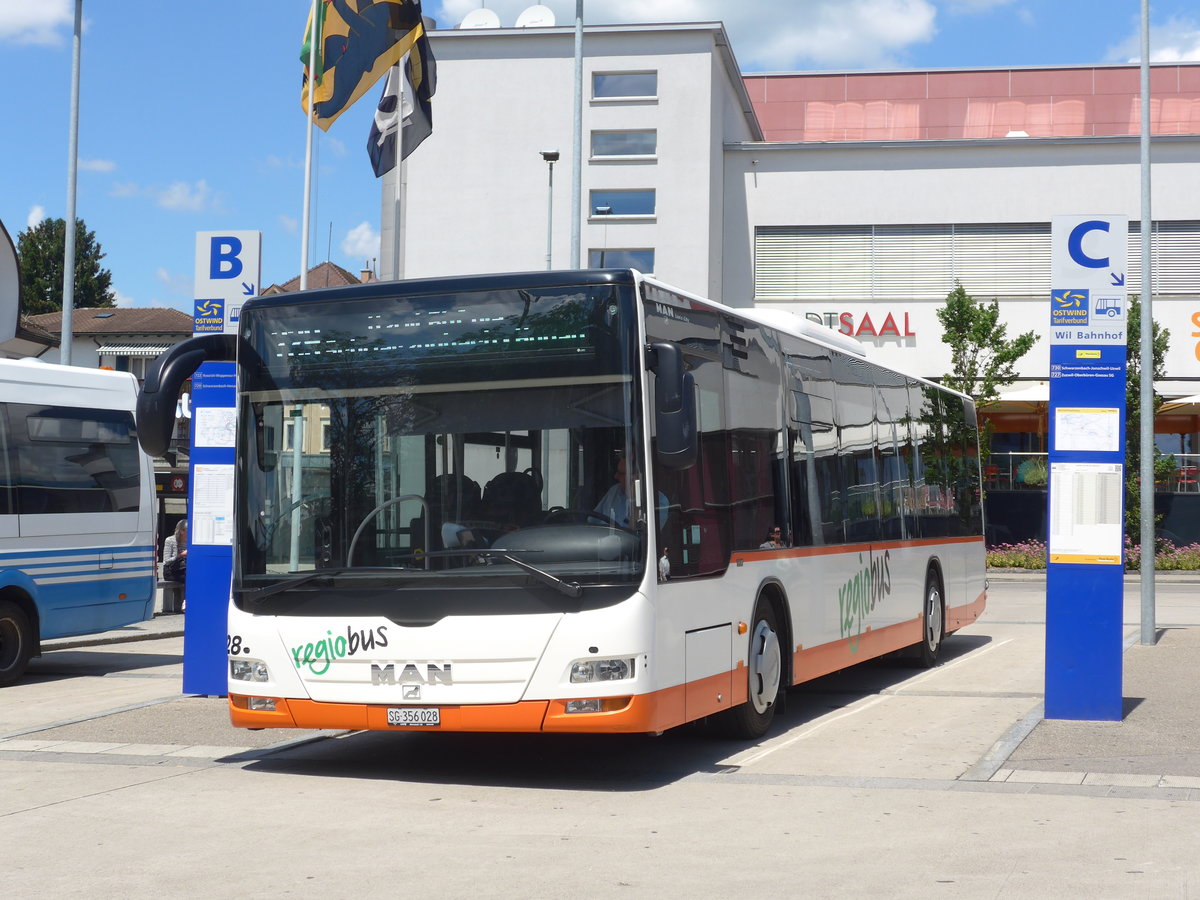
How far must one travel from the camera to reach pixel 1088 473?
1123 cm

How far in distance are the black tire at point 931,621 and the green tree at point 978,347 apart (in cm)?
2283

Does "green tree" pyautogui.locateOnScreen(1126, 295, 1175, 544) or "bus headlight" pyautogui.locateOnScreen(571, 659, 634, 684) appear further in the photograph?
"green tree" pyautogui.locateOnScreen(1126, 295, 1175, 544)

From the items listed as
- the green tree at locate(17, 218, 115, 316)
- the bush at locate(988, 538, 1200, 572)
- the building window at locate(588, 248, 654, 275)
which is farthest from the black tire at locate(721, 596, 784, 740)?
the green tree at locate(17, 218, 115, 316)

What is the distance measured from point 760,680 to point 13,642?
26.0 feet

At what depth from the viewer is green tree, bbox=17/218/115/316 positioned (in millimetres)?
82312

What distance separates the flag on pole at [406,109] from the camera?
2394cm

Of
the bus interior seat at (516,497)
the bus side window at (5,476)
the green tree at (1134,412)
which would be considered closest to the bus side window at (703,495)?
the bus interior seat at (516,497)

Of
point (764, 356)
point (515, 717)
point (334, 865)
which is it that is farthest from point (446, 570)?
point (764, 356)

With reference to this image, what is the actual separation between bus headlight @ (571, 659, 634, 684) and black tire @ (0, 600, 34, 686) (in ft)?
27.0

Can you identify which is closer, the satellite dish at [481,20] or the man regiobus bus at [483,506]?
the man regiobus bus at [483,506]

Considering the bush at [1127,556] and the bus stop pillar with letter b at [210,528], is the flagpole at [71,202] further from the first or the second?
the bush at [1127,556]

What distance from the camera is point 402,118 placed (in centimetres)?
2388

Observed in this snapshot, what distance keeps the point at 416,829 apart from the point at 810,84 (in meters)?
56.1

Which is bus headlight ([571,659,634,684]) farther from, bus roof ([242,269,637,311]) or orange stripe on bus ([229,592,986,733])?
bus roof ([242,269,637,311])
